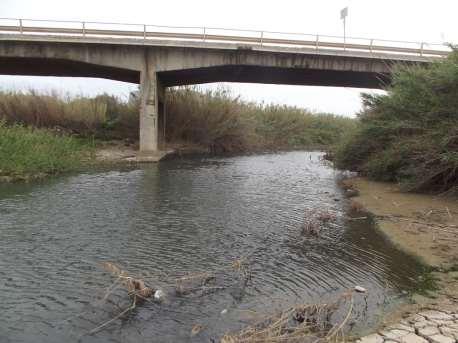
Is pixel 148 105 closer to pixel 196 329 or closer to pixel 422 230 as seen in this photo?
pixel 422 230

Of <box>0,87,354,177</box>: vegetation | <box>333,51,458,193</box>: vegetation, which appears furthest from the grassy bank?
<box>333,51,458,193</box>: vegetation

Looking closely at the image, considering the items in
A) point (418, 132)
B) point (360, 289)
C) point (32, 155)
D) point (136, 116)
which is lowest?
point (360, 289)

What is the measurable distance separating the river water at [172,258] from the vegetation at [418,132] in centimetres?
228

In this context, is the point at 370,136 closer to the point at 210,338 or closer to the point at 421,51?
the point at 210,338

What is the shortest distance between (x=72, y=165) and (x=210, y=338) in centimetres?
1394

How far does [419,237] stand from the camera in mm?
7598

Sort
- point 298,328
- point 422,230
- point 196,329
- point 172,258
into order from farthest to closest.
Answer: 1. point 422,230
2. point 172,258
3. point 196,329
4. point 298,328

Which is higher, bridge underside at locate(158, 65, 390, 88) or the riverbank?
bridge underside at locate(158, 65, 390, 88)

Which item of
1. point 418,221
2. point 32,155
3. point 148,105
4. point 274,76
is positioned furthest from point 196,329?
point 274,76

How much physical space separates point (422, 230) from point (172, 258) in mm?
4776

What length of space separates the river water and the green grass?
1632 millimetres

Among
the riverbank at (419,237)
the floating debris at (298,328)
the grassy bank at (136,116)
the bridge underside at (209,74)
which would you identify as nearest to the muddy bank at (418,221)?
the riverbank at (419,237)

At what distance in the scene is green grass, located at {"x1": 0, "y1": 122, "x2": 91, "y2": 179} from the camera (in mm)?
13898

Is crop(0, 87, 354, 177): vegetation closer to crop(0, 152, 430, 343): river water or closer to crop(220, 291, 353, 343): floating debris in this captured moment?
crop(0, 152, 430, 343): river water
